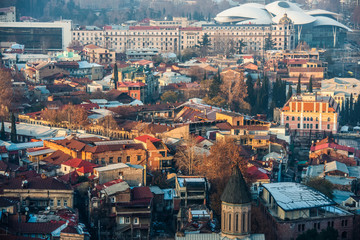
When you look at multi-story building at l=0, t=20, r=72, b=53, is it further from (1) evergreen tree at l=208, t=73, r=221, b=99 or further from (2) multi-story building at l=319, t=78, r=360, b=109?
(1) evergreen tree at l=208, t=73, r=221, b=99

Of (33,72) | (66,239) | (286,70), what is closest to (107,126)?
(66,239)

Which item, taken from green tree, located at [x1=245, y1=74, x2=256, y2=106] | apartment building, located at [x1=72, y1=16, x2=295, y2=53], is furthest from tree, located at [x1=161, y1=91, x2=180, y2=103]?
apartment building, located at [x1=72, y1=16, x2=295, y2=53]

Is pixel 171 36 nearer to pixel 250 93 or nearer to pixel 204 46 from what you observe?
pixel 204 46

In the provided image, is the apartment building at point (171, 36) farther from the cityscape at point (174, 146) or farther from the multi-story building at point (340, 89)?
the multi-story building at point (340, 89)

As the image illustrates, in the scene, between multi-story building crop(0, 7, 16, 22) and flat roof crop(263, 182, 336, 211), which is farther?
multi-story building crop(0, 7, 16, 22)

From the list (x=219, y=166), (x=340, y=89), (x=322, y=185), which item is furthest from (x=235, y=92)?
(x=322, y=185)

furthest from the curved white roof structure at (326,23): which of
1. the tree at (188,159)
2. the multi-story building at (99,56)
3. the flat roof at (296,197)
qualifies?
the flat roof at (296,197)

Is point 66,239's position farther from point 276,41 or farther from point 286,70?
point 276,41
